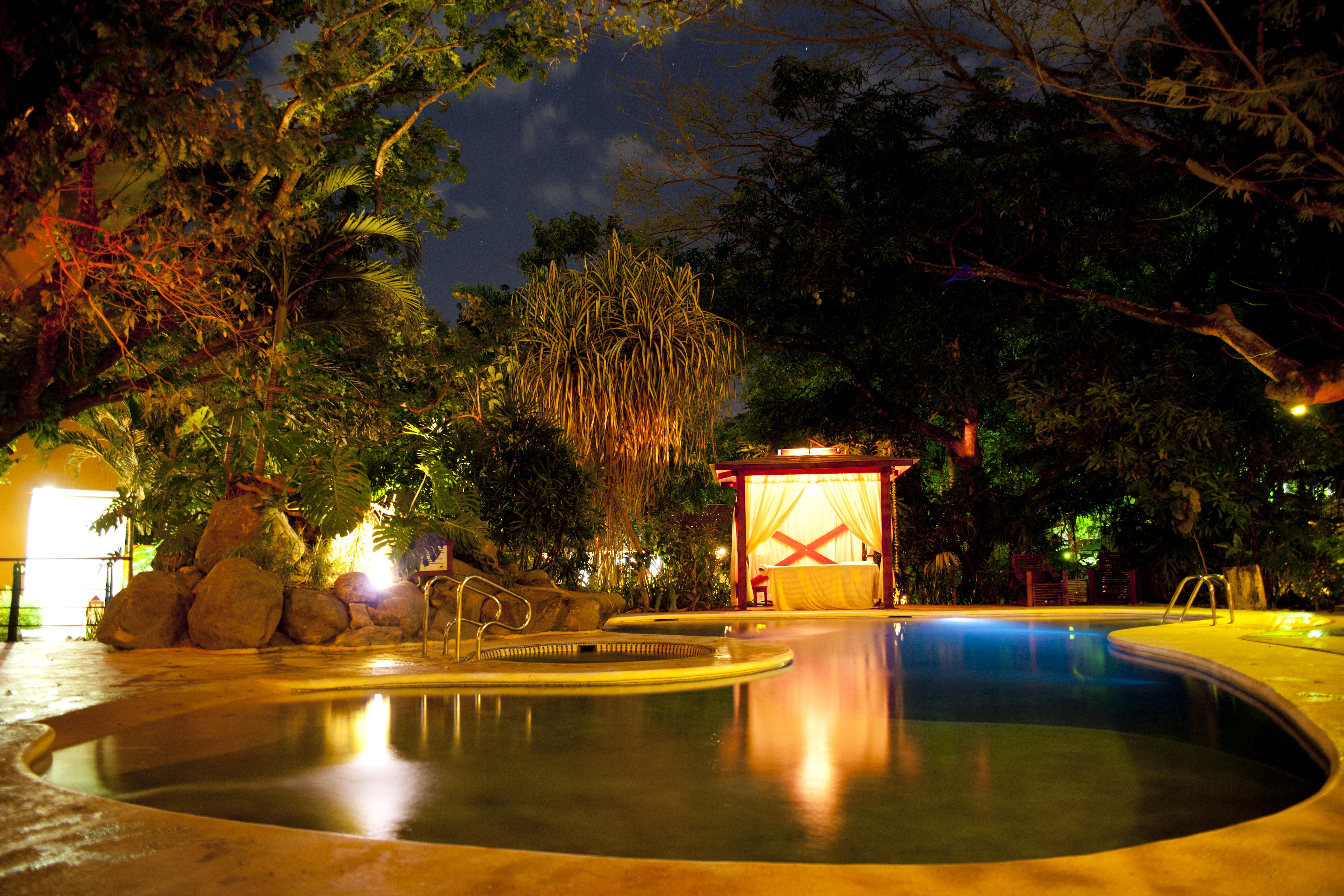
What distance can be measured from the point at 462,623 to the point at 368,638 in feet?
2.70

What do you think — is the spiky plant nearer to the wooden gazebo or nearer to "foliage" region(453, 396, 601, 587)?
the wooden gazebo

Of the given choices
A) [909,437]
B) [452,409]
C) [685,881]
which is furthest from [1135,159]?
[685,881]

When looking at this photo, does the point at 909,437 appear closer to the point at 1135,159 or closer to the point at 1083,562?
the point at 1083,562

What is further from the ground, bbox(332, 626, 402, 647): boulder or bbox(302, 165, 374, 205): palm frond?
bbox(302, 165, 374, 205): palm frond

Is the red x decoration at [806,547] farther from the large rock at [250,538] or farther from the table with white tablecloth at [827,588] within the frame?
the large rock at [250,538]

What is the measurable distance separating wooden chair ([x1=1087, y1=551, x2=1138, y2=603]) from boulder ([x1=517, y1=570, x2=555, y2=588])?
846cm

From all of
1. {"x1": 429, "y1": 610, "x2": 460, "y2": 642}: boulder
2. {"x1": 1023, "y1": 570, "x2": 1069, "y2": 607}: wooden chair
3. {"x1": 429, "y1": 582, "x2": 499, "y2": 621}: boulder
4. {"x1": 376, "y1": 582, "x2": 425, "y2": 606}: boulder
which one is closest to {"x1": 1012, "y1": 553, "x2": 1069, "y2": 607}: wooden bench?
{"x1": 1023, "y1": 570, "x2": 1069, "y2": 607}: wooden chair

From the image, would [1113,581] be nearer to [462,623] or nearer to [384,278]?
[462,623]

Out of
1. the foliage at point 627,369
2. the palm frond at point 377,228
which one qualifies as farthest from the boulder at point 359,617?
the foliage at point 627,369

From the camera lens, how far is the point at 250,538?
29.6ft

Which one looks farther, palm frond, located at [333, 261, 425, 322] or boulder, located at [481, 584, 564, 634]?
palm frond, located at [333, 261, 425, 322]

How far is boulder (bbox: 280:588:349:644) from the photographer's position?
8203 millimetres

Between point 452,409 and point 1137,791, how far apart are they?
11.8 metres

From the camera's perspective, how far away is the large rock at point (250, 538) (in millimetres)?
8867
